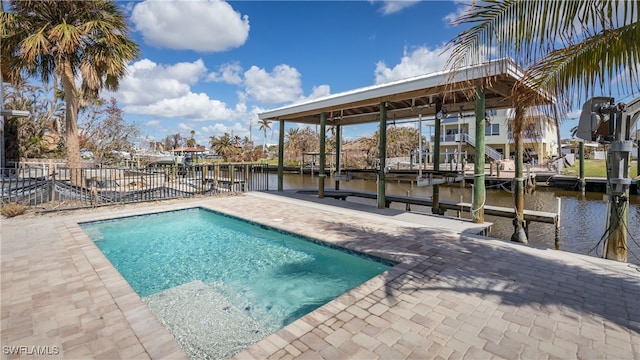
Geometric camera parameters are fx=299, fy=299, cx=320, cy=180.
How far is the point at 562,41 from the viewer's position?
2.95 m

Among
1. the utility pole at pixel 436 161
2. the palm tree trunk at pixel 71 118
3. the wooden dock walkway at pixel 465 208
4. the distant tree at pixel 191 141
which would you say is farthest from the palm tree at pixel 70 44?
the distant tree at pixel 191 141

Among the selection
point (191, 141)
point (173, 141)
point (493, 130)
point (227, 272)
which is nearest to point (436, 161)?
point (227, 272)

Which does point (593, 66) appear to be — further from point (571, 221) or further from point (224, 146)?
point (224, 146)

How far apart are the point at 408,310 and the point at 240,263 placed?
353cm

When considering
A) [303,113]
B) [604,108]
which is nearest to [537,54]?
[604,108]

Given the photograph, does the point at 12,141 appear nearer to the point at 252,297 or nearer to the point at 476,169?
the point at 252,297

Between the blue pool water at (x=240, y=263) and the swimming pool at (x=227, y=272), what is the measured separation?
0.05ft

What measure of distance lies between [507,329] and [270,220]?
5.63m

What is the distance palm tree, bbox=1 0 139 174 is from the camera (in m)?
9.02

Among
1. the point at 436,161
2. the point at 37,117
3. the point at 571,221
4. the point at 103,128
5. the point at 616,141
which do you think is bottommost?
the point at 571,221

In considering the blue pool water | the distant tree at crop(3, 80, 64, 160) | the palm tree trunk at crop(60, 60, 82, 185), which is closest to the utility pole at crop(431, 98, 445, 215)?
the blue pool water

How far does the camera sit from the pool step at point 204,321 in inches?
118

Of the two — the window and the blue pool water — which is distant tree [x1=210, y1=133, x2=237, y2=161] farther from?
the blue pool water

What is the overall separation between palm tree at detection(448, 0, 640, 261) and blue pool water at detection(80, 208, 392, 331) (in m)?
3.27
